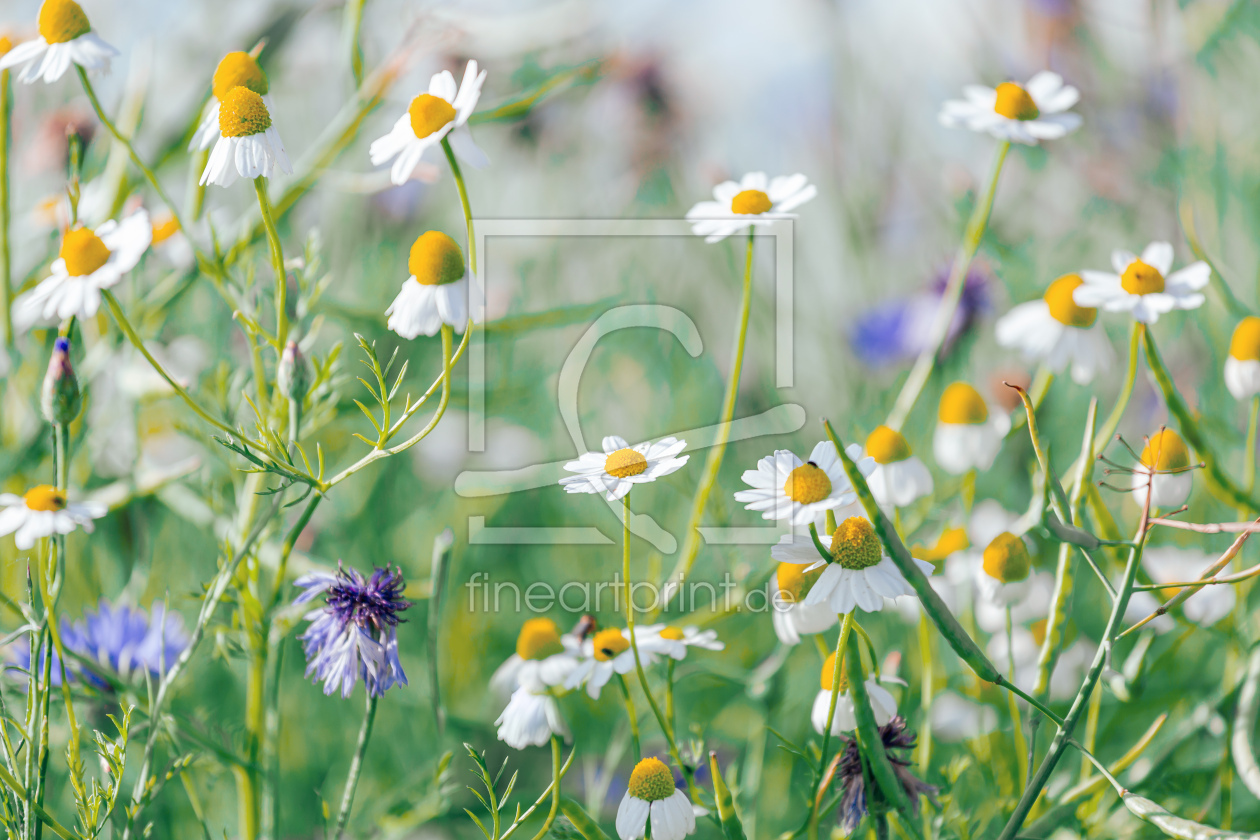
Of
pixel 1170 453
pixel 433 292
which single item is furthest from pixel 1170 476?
pixel 433 292

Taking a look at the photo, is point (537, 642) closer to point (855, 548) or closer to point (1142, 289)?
point (855, 548)

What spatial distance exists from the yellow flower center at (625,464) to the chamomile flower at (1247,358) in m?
0.28

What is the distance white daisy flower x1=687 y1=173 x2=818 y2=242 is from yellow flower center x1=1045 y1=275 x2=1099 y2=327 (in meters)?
0.13

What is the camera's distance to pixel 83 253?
0.32m

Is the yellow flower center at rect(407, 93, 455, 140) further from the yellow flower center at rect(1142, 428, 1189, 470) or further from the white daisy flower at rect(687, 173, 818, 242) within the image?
the yellow flower center at rect(1142, 428, 1189, 470)

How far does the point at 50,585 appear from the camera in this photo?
0.29 metres

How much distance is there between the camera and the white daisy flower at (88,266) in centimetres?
31

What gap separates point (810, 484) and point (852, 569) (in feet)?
0.09

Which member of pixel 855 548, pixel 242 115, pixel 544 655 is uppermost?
pixel 242 115

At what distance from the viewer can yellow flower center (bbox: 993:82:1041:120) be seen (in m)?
0.44

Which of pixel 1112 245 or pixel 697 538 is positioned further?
pixel 1112 245

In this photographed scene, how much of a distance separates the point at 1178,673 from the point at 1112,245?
1.91ft

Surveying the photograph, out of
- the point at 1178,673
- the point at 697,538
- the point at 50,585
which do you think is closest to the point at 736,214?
the point at 697,538

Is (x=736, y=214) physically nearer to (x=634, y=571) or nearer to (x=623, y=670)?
(x=623, y=670)
